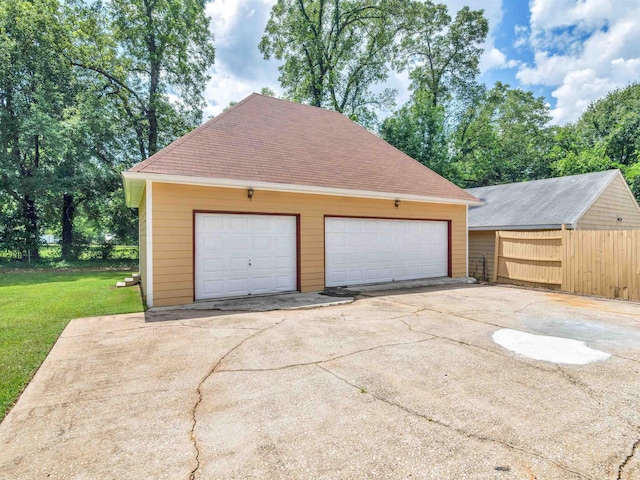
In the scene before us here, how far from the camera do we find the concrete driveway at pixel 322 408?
2.12 metres

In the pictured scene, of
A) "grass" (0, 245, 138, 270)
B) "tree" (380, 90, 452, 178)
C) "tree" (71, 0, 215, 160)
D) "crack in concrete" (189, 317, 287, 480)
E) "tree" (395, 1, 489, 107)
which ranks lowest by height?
"crack in concrete" (189, 317, 287, 480)

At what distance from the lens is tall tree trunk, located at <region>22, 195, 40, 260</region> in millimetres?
17250

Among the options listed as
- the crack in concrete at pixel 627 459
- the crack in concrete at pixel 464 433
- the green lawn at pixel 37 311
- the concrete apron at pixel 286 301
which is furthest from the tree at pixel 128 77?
the crack in concrete at pixel 627 459

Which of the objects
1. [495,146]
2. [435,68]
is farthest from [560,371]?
[435,68]

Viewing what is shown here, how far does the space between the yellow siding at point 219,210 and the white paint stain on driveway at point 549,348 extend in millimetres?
4883

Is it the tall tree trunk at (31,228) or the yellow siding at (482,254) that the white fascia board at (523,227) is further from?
the tall tree trunk at (31,228)

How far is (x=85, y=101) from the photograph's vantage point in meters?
17.0

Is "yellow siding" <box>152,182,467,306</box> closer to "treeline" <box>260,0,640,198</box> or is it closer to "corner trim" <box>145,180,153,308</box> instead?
"corner trim" <box>145,180,153,308</box>

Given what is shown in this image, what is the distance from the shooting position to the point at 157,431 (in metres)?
2.51

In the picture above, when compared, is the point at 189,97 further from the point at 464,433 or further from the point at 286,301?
the point at 464,433

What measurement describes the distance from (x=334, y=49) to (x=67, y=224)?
65.5 ft

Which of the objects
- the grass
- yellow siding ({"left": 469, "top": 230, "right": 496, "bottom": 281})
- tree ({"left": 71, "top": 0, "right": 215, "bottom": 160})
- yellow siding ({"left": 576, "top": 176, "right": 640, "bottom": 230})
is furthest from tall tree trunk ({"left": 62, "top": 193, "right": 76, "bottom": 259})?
yellow siding ({"left": 576, "top": 176, "right": 640, "bottom": 230})

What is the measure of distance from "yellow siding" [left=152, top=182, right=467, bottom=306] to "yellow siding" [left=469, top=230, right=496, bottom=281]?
5043 mm

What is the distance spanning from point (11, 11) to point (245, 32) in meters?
11.4
